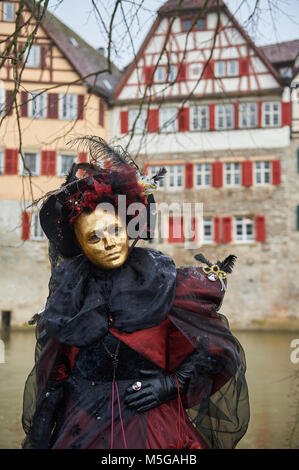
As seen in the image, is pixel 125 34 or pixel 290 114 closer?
pixel 125 34

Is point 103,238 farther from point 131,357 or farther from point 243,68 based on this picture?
point 243,68

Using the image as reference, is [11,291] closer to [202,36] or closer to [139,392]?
[202,36]

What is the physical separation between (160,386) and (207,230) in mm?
15716

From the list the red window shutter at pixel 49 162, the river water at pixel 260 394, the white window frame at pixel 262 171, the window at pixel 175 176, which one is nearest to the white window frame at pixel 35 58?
the red window shutter at pixel 49 162

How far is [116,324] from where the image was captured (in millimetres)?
2070

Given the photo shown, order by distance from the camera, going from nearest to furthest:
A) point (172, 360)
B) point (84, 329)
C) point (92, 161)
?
point (84, 329) → point (172, 360) → point (92, 161)

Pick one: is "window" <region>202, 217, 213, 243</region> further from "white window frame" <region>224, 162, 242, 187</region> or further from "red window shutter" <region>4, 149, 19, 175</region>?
"red window shutter" <region>4, 149, 19, 175</region>

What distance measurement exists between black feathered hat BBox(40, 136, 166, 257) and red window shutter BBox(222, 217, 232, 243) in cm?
1493

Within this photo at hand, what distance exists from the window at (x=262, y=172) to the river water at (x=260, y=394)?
543cm

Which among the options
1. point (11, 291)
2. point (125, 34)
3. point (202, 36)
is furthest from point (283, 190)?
point (125, 34)

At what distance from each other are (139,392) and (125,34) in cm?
219

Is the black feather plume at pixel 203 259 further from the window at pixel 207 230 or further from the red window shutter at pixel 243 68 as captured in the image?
the red window shutter at pixel 243 68

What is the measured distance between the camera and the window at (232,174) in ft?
57.2
